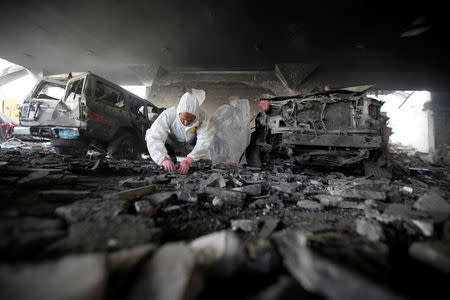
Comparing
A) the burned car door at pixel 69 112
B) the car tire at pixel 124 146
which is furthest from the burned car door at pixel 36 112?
the car tire at pixel 124 146

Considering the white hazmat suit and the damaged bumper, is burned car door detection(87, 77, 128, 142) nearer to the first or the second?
the white hazmat suit

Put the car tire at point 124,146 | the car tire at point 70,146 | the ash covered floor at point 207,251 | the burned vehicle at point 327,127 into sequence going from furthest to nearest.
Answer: the car tire at point 124,146, the car tire at point 70,146, the burned vehicle at point 327,127, the ash covered floor at point 207,251

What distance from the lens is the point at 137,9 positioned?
477cm

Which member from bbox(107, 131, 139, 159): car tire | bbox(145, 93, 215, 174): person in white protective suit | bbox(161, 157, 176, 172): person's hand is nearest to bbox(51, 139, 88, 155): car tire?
bbox(107, 131, 139, 159): car tire

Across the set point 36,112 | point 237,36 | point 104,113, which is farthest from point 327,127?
point 36,112

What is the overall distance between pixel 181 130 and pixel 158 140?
522mm

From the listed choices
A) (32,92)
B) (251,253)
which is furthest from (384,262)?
(32,92)

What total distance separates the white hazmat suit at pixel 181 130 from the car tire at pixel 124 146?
5.40 ft

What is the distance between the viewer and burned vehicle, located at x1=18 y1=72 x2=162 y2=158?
3.55 meters

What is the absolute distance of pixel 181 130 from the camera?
3.52m

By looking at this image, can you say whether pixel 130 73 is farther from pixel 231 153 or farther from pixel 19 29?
pixel 231 153

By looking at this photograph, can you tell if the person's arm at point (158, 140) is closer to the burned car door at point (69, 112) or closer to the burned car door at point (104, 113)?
the burned car door at point (104, 113)

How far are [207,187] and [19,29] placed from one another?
30.9 ft

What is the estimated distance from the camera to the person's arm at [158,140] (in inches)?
120
